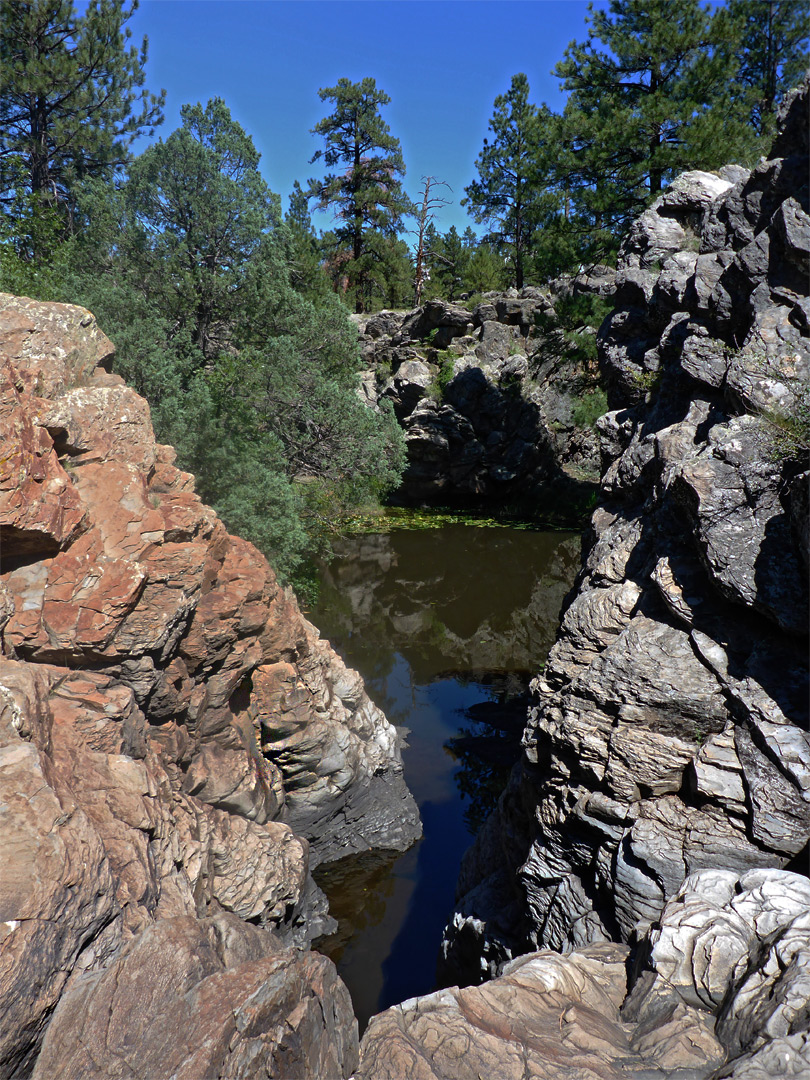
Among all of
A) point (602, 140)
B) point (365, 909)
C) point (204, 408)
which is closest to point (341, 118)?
point (602, 140)

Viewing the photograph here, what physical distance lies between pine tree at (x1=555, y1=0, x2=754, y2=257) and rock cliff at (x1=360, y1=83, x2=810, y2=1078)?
1184 centimetres

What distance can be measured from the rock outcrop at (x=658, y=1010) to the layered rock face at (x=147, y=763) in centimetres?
65

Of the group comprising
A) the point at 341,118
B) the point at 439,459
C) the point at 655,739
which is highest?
the point at 341,118

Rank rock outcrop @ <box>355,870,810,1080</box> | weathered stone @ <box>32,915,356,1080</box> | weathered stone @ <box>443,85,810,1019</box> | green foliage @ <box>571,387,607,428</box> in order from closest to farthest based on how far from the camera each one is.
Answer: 1. weathered stone @ <box>32,915,356,1080</box>
2. rock outcrop @ <box>355,870,810,1080</box>
3. weathered stone @ <box>443,85,810,1019</box>
4. green foliage @ <box>571,387,607,428</box>

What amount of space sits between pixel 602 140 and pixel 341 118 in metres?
16.1

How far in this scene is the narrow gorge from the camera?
416 centimetres

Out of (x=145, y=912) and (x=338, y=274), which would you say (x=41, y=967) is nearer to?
(x=145, y=912)

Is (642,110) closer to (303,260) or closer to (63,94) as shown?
(303,260)

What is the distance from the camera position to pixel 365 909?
1037 cm

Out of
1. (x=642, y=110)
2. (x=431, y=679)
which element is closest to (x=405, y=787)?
(x=431, y=679)

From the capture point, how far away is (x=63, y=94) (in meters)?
18.1

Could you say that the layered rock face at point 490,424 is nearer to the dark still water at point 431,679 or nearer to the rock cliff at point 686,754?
the dark still water at point 431,679

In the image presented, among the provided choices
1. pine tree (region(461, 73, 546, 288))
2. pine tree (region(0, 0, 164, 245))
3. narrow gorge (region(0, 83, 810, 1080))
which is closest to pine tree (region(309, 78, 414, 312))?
pine tree (region(461, 73, 546, 288))

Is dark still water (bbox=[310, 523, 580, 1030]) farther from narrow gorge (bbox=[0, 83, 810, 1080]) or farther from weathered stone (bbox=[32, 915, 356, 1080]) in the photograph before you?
weathered stone (bbox=[32, 915, 356, 1080])
